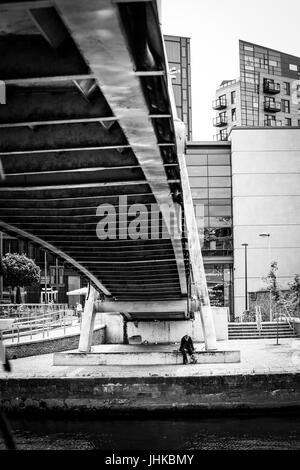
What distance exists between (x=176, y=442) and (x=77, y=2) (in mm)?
11815

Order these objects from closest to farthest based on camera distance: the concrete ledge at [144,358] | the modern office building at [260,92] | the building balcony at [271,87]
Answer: the concrete ledge at [144,358] → the modern office building at [260,92] → the building balcony at [271,87]

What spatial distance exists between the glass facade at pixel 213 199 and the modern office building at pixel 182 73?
3814 cm

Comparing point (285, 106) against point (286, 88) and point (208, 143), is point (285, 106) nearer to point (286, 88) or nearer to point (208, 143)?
point (286, 88)

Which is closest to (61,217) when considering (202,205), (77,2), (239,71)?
(77,2)

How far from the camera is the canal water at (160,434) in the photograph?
13961 millimetres

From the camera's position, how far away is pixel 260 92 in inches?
2992

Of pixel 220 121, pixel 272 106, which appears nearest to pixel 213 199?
pixel 272 106

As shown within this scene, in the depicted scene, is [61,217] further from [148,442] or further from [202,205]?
[202,205]

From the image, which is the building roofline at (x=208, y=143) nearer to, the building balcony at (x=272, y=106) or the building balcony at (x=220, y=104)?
the building balcony at (x=272, y=106)

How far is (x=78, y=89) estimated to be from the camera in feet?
24.7

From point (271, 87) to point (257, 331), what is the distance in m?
50.2

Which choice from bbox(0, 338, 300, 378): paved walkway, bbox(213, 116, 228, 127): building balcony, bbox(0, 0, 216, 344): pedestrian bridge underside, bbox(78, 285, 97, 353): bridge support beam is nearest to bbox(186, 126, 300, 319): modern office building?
bbox(0, 338, 300, 378): paved walkway

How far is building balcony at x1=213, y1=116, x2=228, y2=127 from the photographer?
77562 mm

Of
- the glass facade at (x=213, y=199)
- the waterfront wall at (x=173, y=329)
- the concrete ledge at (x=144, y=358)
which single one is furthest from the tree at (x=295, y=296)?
the concrete ledge at (x=144, y=358)
